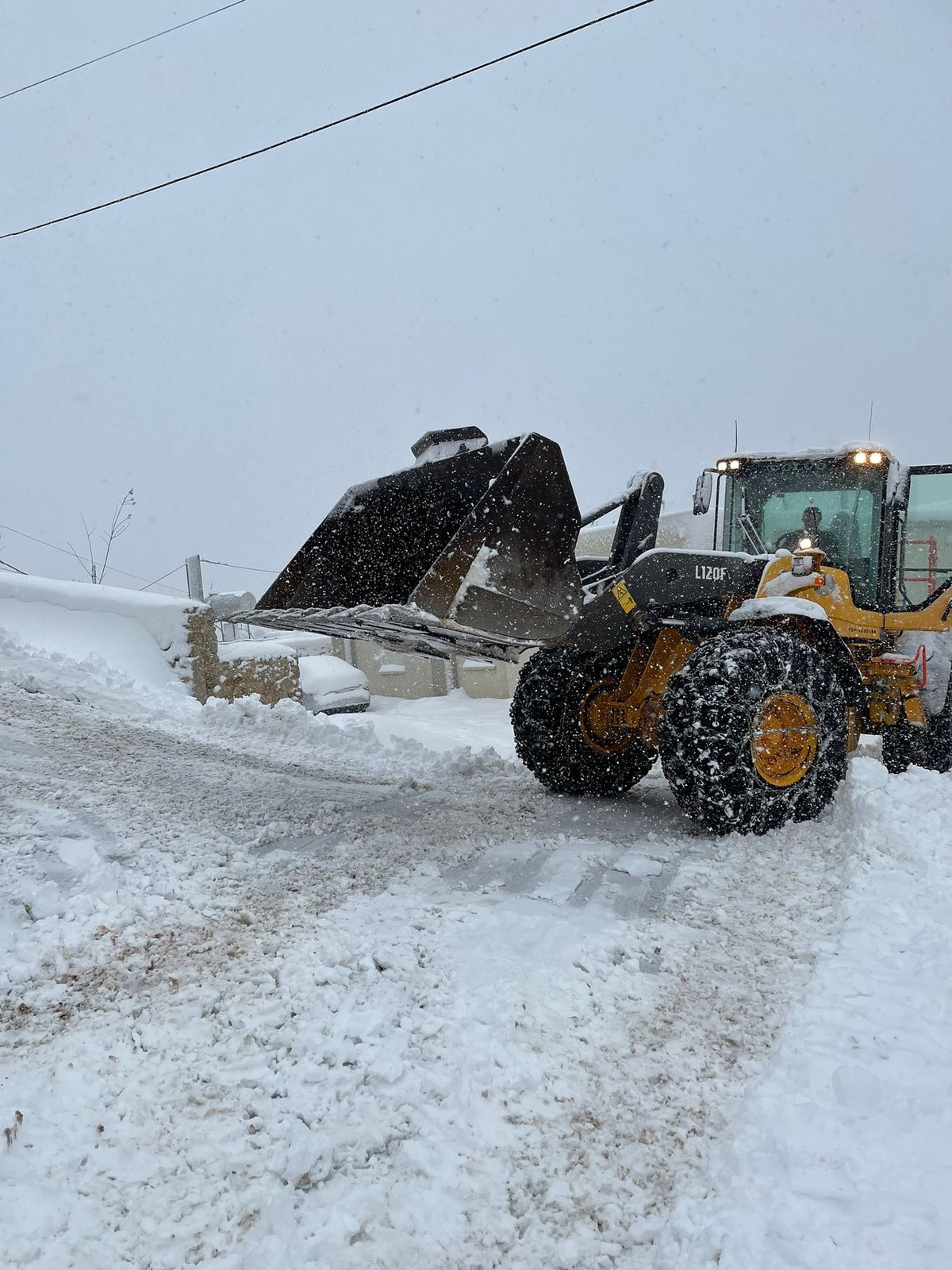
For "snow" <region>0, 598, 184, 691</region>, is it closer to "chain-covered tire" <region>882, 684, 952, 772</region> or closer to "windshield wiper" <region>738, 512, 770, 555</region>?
"windshield wiper" <region>738, 512, 770, 555</region>

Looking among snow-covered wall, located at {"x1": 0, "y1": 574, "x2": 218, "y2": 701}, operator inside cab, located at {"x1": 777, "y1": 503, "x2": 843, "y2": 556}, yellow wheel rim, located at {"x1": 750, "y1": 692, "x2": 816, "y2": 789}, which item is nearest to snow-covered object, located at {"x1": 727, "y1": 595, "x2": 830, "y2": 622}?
yellow wheel rim, located at {"x1": 750, "y1": 692, "x2": 816, "y2": 789}

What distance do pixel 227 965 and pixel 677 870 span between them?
1.96m

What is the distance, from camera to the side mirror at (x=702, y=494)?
554cm

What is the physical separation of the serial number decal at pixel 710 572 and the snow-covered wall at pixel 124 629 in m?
5.67

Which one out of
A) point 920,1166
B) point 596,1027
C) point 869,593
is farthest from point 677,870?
point 869,593

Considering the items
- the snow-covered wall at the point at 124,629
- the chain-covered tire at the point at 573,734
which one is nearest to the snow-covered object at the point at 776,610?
the chain-covered tire at the point at 573,734

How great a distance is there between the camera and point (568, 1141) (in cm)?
185

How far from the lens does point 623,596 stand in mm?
4230

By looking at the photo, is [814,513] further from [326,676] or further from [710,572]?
[326,676]

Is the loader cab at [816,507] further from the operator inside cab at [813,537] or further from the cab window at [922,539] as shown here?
the cab window at [922,539]

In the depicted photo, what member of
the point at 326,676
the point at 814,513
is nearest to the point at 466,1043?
the point at 814,513

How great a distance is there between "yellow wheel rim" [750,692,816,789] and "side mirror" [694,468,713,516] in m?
1.84

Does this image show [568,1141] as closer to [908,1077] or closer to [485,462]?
[908,1077]

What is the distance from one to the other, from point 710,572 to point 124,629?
656 cm
